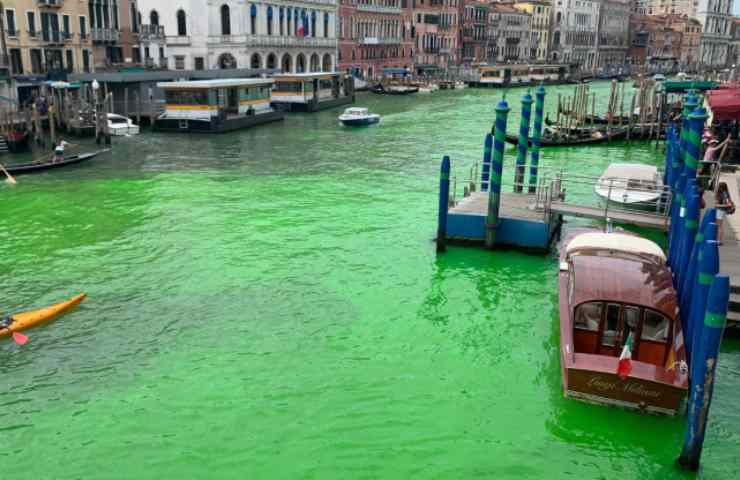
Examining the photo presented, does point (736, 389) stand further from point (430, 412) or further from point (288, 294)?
point (288, 294)

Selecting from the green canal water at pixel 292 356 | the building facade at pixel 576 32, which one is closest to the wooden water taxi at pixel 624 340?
the green canal water at pixel 292 356

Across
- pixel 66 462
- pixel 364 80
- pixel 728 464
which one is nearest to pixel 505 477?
pixel 728 464

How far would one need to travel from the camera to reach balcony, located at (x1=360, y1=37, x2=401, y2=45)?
2994 inches

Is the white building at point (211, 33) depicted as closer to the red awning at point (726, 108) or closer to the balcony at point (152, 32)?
the balcony at point (152, 32)

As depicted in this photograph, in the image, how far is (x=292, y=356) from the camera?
37.7ft

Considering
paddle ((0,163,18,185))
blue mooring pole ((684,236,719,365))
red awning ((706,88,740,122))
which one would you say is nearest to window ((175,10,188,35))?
paddle ((0,163,18,185))

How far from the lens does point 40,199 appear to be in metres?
22.1

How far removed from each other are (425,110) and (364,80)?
22477 mm

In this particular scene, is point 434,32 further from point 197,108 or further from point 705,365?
point 705,365

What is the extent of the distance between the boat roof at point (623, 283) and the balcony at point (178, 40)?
167ft

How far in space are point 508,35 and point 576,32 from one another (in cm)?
2215

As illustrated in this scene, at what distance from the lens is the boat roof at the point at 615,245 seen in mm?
11320

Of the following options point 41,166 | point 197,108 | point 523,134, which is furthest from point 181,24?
point 523,134

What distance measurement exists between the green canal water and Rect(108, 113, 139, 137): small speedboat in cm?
1415
